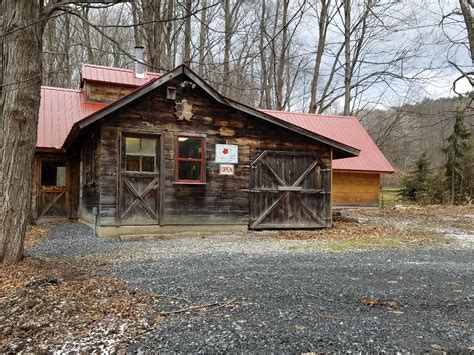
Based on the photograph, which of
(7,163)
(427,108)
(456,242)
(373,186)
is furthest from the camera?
(427,108)

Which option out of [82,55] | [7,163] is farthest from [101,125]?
[82,55]

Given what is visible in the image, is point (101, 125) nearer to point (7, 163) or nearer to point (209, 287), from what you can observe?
point (7, 163)

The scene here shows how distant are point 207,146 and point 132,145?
2035mm

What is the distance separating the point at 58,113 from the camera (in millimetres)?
15242

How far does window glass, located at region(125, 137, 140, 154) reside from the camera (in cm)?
1016

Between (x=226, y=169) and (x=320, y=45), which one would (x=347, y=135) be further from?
(x=226, y=169)

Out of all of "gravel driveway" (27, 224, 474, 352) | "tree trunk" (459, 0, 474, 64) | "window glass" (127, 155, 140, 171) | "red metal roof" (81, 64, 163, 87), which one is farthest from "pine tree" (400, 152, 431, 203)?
"window glass" (127, 155, 140, 171)

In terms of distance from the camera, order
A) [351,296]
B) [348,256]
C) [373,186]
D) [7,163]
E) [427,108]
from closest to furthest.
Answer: [351,296]
[7,163]
[348,256]
[373,186]
[427,108]

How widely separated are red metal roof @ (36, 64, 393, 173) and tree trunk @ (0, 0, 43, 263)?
841cm

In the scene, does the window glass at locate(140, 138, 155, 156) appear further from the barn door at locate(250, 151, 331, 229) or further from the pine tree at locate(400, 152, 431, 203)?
the pine tree at locate(400, 152, 431, 203)

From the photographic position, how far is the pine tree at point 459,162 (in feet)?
79.0

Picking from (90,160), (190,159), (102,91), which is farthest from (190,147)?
(102,91)

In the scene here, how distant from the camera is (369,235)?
10.7 m

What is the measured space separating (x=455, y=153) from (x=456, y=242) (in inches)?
665
